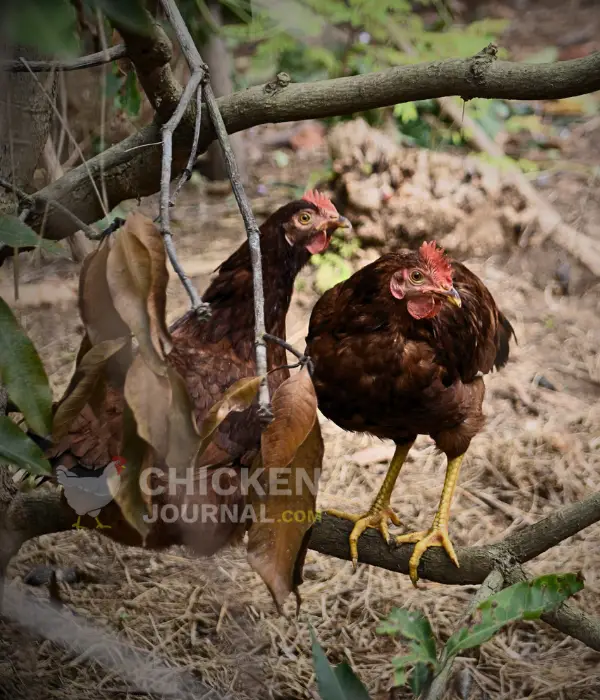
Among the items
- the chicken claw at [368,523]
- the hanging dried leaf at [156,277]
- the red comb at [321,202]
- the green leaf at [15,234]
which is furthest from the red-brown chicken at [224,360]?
the hanging dried leaf at [156,277]

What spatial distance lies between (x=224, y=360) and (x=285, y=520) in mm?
923

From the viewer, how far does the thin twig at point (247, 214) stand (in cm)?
104

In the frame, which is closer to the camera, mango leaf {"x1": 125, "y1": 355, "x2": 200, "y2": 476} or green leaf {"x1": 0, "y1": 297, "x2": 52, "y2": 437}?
mango leaf {"x1": 125, "y1": 355, "x2": 200, "y2": 476}

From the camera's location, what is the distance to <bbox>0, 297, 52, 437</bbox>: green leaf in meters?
1.20

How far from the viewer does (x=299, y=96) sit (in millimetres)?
1721

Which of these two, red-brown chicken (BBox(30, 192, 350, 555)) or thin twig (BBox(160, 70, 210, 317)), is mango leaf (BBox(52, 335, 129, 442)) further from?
red-brown chicken (BBox(30, 192, 350, 555))

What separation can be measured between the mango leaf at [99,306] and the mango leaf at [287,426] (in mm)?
250

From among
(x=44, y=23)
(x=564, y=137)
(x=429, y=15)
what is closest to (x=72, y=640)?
(x=44, y=23)

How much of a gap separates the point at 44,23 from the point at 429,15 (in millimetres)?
6698

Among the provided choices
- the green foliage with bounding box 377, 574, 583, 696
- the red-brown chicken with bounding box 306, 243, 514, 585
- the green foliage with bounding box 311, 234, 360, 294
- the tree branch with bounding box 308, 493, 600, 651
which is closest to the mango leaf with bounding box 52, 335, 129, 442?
the green foliage with bounding box 377, 574, 583, 696

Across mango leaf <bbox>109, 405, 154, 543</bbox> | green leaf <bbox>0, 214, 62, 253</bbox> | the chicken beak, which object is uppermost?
green leaf <bbox>0, 214, 62, 253</bbox>

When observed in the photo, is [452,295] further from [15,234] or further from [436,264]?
[15,234]

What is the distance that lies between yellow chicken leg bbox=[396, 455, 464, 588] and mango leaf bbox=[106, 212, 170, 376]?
131 centimetres

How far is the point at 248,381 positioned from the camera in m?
1.10
